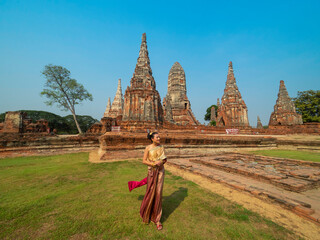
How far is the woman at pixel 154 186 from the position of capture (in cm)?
195

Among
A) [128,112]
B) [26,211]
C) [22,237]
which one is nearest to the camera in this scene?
[22,237]

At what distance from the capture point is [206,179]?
365 centimetres

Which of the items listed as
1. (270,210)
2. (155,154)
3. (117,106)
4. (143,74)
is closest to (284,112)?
(143,74)

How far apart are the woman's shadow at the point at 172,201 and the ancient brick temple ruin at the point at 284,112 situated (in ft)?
98.9

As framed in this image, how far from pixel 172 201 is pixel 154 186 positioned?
2.04 feet

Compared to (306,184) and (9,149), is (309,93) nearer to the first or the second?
(306,184)

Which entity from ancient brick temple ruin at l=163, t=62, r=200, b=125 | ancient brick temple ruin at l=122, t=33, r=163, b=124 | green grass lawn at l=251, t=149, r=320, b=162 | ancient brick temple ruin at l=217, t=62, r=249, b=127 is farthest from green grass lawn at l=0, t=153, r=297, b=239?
ancient brick temple ruin at l=163, t=62, r=200, b=125

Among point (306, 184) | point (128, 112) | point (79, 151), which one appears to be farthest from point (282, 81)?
point (79, 151)

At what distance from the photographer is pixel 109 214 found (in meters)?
1.98

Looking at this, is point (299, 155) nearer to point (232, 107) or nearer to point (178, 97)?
point (232, 107)

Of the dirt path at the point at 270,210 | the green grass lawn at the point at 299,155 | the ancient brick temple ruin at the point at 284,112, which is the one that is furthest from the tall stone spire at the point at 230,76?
the dirt path at the point at 270,210

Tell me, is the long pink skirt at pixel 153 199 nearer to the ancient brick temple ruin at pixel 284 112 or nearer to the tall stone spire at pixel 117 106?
the ancient brick temple ruin at pixel 284 112

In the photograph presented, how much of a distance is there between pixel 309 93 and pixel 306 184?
41.8 meters

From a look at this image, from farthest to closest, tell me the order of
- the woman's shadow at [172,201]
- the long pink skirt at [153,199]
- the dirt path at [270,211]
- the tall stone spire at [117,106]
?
1. the tall stone spire at [117,106]
2. the woman's shadow at [172,201]
3. the long pink skirt at [153,199]
4. the dirt path at [270,211]
